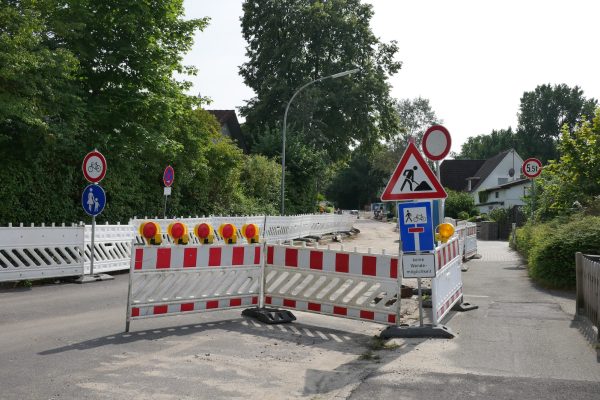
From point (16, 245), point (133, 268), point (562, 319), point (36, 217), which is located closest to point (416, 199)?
point (562, 319)

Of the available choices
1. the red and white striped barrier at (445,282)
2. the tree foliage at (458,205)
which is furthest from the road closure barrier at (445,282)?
the tree foliage at (458,205)

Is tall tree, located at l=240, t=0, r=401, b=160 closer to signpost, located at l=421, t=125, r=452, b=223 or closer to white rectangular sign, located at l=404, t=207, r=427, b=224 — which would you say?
signpost, located at l=421, t=125, r=452, b=223

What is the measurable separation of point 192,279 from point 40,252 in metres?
6.46

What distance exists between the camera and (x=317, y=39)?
A: 48.7m

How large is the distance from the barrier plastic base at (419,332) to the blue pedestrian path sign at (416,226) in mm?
1048

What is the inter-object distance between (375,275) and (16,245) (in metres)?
8.55

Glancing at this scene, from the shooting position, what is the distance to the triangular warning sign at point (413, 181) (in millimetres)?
8469

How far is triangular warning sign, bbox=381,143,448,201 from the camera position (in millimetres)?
8469

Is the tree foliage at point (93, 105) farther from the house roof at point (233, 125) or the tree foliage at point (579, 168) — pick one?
the house roof at point (233, 125)

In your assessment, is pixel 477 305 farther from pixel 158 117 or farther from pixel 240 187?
pixel 240 187

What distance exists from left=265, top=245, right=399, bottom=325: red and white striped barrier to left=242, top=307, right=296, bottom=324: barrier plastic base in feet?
0.50

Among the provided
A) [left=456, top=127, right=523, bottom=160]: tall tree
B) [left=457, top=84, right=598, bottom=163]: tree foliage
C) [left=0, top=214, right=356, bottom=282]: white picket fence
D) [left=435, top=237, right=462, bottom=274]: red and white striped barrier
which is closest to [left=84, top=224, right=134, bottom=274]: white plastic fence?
[left=0, top=214, right=356, bottom=282]: white picket fence

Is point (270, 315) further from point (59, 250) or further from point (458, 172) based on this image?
point (458, 172)

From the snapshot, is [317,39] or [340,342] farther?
[317,39]
